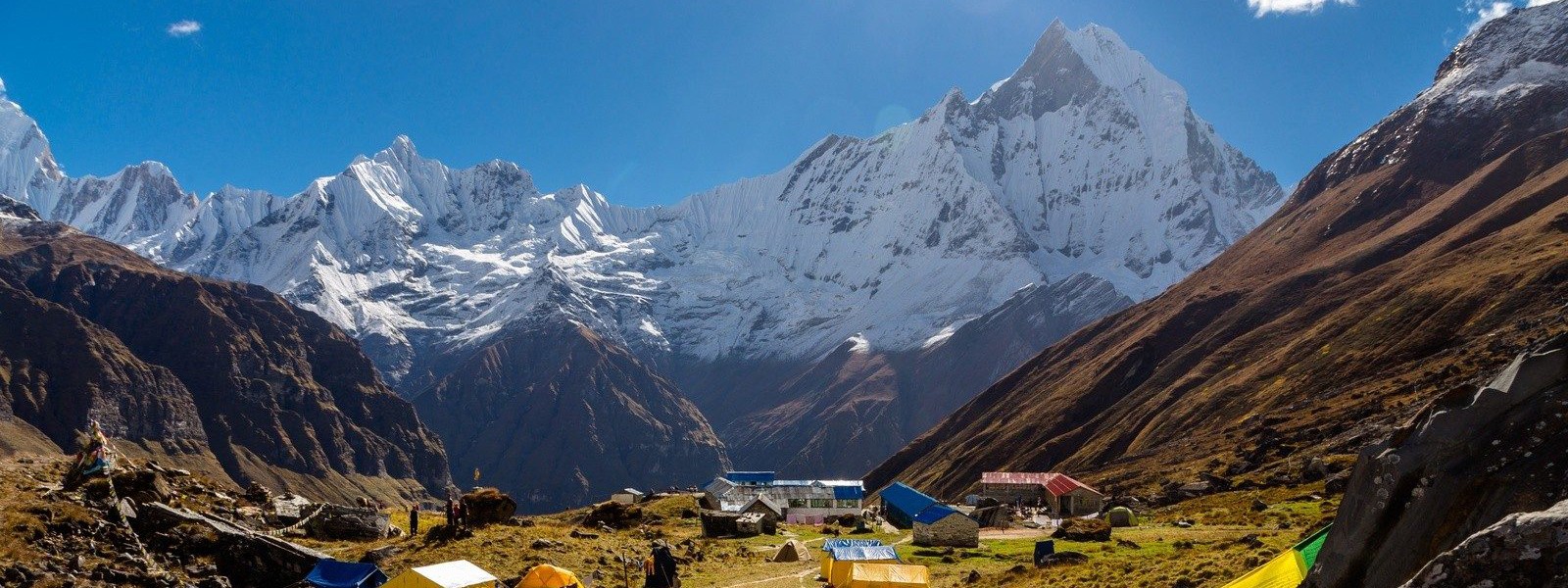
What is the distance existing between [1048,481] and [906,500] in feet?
56.7

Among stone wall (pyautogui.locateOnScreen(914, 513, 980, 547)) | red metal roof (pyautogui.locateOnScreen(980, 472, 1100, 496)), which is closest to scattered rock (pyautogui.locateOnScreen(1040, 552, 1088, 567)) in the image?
stone wall (pyautogui.locateOnScreen(914, 513, 980, 547))

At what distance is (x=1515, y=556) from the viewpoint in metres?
8.26

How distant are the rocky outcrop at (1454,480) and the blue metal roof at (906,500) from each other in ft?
220

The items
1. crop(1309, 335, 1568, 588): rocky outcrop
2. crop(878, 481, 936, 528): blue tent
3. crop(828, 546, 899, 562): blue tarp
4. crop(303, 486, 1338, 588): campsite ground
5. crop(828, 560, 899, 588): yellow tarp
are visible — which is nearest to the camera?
crop(1309, 335, 1568, 588): rocky outcrop

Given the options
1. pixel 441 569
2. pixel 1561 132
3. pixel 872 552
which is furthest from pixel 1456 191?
pixel 441 569

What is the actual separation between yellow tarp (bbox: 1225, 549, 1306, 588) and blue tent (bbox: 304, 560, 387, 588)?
27304mm

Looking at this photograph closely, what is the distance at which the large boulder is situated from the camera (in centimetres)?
4994

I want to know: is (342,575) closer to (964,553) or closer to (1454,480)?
Result: (964,553)

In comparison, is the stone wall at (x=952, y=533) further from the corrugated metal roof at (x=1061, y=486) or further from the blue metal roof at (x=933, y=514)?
the corrugated metal roof at (x=1061, y=486)

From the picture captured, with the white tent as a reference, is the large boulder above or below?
above

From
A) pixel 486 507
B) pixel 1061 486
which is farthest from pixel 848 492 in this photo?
pixel 486 507

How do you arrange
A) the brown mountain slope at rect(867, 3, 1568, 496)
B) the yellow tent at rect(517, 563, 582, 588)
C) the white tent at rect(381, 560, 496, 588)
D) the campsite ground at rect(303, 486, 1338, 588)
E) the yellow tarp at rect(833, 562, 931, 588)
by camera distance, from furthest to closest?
1. the brown mountain slope at rect(867, 3, 1568, 496)
2. the yellow tarp at rect(833, 562, 931, 588)
3. the yellow tent at rect(517, 563, 582, 588)
4. the campsite ground at rect(303, 486, 1338, 588)
5. the white tent at rect(381, 560, 496, 588)

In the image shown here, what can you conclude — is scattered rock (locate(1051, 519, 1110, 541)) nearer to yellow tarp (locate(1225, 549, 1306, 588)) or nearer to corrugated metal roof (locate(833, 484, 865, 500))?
yellow tarp (locate(1225, 549, 1306, 588))

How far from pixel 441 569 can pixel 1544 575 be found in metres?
30.4
